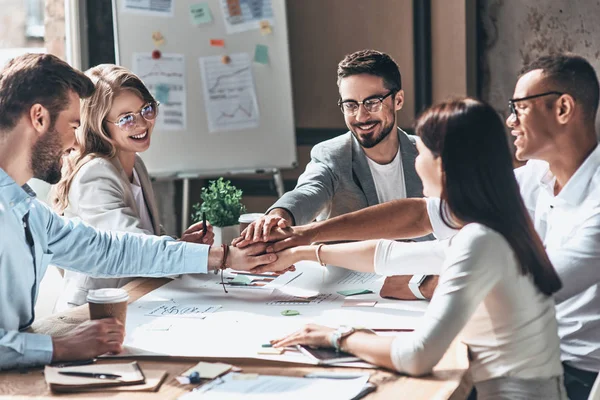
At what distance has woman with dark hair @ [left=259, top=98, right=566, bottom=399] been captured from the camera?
1.46 meters

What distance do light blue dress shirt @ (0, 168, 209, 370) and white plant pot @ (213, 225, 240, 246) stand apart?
0.96 ft

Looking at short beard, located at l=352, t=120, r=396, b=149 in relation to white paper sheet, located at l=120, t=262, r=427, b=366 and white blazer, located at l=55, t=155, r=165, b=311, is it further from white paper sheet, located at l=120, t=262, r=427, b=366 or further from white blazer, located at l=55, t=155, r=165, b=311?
white blazer, located at l=55, t=155, r=165, b=311

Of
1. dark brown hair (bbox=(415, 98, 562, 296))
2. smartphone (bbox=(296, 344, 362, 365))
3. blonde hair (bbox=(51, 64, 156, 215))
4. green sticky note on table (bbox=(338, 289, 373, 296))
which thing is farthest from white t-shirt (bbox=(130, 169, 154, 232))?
dark brown hair (bbox=(415, 98, 562, 296))

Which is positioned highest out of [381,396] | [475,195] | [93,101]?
[93,101]

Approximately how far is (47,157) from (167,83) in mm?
2587

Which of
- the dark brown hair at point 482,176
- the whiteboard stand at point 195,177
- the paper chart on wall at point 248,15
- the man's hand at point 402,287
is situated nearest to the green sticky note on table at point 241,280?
the man's hand at point 402,287

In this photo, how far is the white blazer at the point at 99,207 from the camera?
2492 mm

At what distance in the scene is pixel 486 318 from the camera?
1.54 m

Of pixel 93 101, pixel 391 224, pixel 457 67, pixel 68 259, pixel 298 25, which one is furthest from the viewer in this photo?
pixel 298 25

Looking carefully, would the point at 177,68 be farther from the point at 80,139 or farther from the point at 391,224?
the point at 391,224

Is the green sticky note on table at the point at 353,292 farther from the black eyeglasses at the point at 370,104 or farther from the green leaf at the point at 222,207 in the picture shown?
the black eyeglasses at the point at 370,104

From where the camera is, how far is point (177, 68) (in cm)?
443

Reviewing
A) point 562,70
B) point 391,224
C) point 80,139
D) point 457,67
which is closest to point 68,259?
point 80,139

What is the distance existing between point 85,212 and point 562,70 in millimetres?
1527
